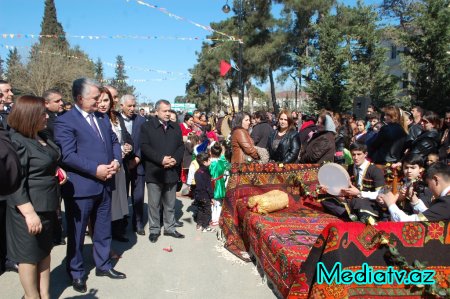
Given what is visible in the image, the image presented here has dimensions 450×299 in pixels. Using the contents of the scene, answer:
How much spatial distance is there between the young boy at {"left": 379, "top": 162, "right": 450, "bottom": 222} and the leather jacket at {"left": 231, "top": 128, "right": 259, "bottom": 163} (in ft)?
8.92

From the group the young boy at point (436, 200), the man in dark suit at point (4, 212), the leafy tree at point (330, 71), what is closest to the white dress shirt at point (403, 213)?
the young boy at point (436, 200)

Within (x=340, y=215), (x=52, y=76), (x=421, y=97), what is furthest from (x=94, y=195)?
Answer: (x=52, y=76)

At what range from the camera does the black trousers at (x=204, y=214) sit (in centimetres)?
577

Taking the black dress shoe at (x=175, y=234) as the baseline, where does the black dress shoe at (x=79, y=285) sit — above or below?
above

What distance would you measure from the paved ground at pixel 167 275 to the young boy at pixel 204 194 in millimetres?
567

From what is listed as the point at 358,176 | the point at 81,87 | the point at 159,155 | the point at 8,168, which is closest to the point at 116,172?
the point at 81,87

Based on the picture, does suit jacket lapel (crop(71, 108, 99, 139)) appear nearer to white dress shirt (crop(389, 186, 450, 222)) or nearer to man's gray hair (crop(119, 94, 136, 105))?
man's gray hair (crop(119, 94, 136, 105))

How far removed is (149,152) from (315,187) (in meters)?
2.31

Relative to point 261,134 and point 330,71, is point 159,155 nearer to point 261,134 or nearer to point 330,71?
point 261,134

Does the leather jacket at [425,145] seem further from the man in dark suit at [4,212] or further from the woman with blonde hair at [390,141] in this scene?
the man in dark suit at [4,212]

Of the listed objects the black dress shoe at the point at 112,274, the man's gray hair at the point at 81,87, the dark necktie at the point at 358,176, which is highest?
the man's gray hair at the point at 81,87

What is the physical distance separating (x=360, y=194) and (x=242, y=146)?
2.17m

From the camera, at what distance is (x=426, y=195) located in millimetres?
3793

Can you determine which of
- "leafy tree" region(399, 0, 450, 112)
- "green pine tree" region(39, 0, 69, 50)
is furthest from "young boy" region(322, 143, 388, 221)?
"green pine tree" region(39, 0, 69, 50)
